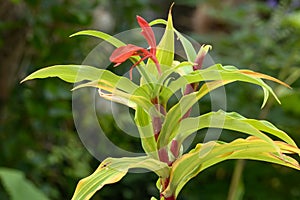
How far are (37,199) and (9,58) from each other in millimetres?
484

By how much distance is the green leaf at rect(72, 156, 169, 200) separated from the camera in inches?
12.4

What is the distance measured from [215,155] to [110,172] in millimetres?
59

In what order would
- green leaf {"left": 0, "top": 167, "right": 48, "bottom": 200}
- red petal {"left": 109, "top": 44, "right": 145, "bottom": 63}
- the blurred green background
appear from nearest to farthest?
red petal {"left": 109, "top": 44, "right": 145, "bottom": 63} < green leaf {"left": 0, "top": 167, "right": 48, "bottom": 200} < the blurred green background

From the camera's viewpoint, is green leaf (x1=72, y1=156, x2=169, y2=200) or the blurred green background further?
the blurred green background

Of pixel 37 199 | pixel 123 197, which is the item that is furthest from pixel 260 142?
pixel 123 197

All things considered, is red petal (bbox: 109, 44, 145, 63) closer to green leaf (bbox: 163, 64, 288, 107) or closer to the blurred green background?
green leaf (bbox: 163, 64, 288, 107)

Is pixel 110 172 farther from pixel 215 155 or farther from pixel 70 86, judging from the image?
pixel 70 86

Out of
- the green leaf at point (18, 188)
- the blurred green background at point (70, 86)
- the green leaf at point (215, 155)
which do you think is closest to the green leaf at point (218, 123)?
the green leaf at point (215, 155)

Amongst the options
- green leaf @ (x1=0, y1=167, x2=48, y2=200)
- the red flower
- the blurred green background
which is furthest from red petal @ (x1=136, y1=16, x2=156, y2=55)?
the blurred green background

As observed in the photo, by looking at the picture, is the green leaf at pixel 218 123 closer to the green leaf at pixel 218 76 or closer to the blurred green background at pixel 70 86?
the green leaf at pixel 218 76

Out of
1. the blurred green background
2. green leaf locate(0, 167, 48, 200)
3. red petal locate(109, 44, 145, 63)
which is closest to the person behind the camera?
red petal locate(109, 44, 145, 63)

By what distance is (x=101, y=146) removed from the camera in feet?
1.36

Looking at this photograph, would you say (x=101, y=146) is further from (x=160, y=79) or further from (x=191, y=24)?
(x=191, y=24)

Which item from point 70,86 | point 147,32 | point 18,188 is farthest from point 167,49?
point 70,86
